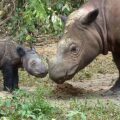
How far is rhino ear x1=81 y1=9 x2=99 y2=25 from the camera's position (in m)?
7.79

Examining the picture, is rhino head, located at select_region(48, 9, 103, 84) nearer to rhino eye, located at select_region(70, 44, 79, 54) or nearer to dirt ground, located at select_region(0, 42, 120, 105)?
rhino eye, located at select_region(70, 44, 79, 54)

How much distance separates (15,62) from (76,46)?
1.49 meters

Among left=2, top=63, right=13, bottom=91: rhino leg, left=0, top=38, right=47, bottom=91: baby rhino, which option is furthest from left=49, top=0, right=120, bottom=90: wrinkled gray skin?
left=2, top=63, right=13, bottom=91: rhino leg

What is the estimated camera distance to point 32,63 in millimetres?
8852

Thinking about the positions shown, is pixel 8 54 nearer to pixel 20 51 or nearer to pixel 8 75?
pixel 20 51

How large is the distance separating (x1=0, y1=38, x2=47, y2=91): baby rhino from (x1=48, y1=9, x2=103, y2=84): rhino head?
0.97 m

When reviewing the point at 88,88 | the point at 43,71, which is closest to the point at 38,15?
the point at 43,71

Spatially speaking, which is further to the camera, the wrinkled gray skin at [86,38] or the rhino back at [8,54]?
the rhino back at [8,54]

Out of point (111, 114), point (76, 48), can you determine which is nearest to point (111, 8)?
point (76, 48)

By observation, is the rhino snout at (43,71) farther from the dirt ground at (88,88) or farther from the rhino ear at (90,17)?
the rhino ear at (90,17)

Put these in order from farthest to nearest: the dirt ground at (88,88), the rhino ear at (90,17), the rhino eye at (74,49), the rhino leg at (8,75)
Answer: the rhino leg at (8,75)
the dirt ground at (88,88)
the rhino eye at (74,49)
the rhino ear at (90,17)

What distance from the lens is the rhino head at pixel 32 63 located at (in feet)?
28.7

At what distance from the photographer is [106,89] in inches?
350

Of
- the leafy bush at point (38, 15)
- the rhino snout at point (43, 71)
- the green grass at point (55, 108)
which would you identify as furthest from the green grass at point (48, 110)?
the rhino snout at point (43, 71)
